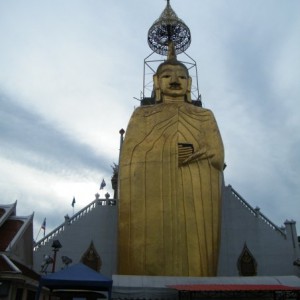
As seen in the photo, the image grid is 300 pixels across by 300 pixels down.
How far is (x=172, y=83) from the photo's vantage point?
1525 centimetres

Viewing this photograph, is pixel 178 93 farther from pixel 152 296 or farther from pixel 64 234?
pixel 152 296

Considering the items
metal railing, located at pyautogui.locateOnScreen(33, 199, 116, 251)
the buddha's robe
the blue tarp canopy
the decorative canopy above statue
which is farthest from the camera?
the decorative canopy above statue

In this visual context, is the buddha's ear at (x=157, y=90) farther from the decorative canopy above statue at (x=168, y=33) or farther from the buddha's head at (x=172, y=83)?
the decorative canopy above statue at (x=168, y=33)

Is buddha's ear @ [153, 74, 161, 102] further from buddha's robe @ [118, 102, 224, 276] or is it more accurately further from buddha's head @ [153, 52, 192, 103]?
buddha's robe @ [118, 102, 224, 276]

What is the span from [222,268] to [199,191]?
402cm

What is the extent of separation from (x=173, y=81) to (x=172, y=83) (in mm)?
99

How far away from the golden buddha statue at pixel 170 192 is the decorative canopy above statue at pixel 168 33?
516 centimetres

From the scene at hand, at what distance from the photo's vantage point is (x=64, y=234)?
15203 mm

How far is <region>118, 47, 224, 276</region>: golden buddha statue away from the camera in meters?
11.9

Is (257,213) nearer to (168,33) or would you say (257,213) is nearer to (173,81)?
(173,81)

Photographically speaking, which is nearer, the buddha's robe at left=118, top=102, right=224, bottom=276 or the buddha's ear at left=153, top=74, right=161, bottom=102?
the buddha's robe at left=118, top=102, right=224, bottom=276

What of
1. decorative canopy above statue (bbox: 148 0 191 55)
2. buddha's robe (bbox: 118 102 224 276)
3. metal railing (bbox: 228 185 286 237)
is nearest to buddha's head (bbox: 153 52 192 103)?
buddha's robe (bbox: 118 102 224 276)

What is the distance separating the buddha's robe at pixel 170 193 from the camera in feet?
38.9

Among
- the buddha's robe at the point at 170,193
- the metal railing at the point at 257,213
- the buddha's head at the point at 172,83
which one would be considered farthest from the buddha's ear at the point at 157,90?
the metal railing at the point at 257,213
